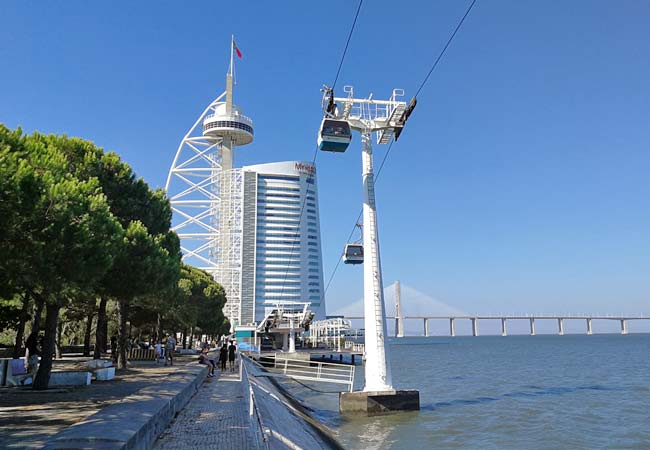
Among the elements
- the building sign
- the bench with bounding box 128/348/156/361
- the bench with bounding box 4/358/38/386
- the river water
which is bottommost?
the river water

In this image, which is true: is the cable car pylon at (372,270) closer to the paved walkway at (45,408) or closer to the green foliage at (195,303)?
the paved walkway at (45,408)

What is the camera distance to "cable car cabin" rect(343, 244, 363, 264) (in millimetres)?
23547

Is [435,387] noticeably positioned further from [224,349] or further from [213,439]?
[213,439]

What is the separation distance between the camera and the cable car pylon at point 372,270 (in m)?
19.7

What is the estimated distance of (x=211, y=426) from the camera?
36.9 ft

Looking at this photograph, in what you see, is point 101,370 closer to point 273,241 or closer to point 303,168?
point 273,241

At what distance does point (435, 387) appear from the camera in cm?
3578

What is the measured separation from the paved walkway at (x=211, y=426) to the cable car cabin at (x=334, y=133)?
10.1 meters

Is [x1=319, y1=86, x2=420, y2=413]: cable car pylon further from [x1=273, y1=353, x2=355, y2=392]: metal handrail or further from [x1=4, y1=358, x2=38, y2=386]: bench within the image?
[x1=4, y1=358, x2=38, y2=386]: bench

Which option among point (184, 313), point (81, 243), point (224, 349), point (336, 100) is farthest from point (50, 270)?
point (184, 313)

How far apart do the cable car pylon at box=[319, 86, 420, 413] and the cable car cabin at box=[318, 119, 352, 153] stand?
5cm

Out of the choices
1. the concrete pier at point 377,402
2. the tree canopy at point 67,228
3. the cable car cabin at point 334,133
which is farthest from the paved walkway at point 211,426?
the cable car cabin at point 334,133

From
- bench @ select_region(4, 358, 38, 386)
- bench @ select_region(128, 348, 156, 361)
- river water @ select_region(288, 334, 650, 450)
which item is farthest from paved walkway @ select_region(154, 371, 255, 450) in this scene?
bench @ select_region(128, 348, 156, 361)

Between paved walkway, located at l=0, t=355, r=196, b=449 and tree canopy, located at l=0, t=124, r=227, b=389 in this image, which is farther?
tree canopy, located at l=0, t=124, r=227, b=389
